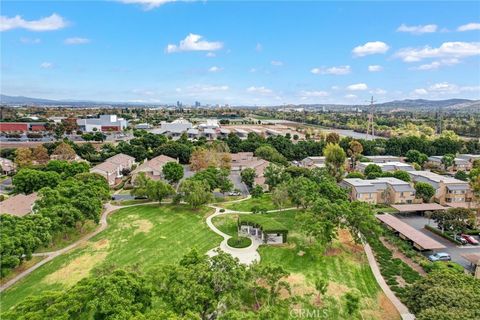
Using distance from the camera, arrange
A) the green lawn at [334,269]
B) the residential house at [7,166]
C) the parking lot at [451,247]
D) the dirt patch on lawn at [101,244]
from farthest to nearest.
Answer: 1. the residential house at [7,166]
2. the dirt patch on lawn at [101,244]
3. the parking lot at [451,247]
4. the green lawn at [334,269]

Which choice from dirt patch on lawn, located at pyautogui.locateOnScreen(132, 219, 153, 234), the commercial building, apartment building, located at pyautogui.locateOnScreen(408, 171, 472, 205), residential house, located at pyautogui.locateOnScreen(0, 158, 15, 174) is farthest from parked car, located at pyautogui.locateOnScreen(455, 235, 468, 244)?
the commercial building

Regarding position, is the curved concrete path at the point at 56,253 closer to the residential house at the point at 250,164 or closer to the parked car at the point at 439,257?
the residential house at the point at 250,164

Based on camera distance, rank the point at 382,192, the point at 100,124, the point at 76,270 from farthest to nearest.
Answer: the point at 100,124
the point at 382,192
the point at 76,270

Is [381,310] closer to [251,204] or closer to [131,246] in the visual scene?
[131,246]

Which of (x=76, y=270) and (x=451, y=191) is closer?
(x=76, y=270)

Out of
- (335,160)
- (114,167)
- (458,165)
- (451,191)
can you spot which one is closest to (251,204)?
(335,160)

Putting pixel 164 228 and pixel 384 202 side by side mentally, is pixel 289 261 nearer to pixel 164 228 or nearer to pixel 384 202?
pixel 164 228

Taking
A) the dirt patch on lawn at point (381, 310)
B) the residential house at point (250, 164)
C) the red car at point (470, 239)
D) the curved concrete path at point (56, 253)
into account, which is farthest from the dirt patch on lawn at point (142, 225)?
the red car at point (470, 239)
